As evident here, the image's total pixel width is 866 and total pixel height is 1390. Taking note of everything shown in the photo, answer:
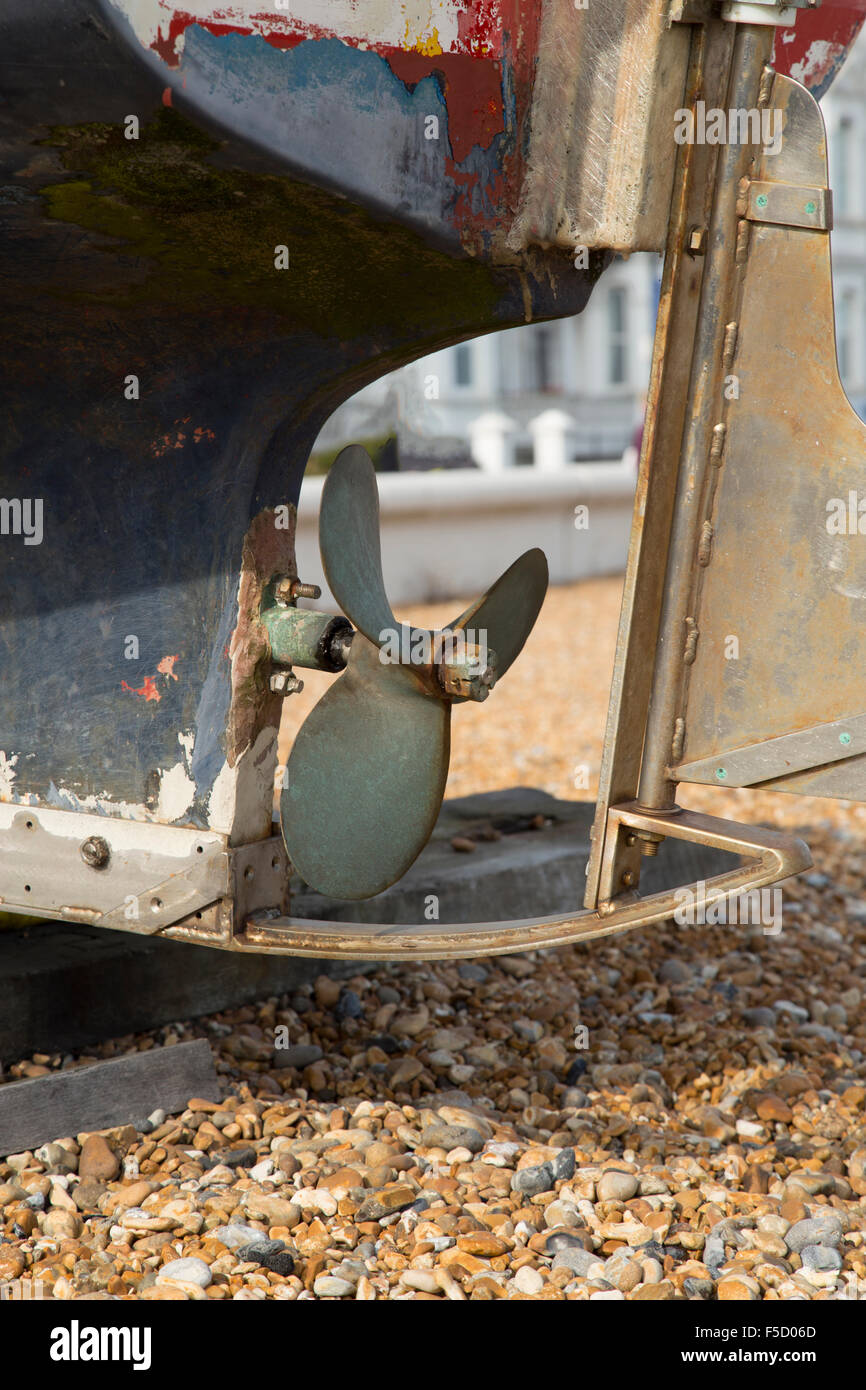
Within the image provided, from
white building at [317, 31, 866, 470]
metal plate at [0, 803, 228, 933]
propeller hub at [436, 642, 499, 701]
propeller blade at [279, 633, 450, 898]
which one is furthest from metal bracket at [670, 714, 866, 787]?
white building at [317, 31, 866, 470]

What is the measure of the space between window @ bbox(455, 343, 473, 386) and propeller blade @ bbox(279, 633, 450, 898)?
23.3m

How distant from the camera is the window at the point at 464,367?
25516 millimetres

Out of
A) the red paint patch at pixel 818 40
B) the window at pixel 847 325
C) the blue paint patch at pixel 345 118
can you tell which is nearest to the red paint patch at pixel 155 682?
the blue paint patch at pixel 345 118

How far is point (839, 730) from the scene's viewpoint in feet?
7.54

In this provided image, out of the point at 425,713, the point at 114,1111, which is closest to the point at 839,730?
the point at 425,713

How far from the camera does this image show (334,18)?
2.11 m

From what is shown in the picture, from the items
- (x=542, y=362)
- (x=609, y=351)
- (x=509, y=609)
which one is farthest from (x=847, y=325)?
(x=509, y=609)

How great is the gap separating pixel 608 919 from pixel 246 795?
72 centimetres

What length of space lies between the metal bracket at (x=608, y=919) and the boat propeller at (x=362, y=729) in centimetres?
23

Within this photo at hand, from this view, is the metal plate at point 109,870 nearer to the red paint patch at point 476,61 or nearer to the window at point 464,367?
the red paint patch at point 476,61

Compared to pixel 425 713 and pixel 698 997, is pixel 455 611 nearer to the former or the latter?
pixel 698 997

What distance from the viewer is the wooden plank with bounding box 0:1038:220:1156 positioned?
271cm

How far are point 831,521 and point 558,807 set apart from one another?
237 centimetres

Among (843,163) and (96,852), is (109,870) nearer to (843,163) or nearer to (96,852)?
(96,852)
